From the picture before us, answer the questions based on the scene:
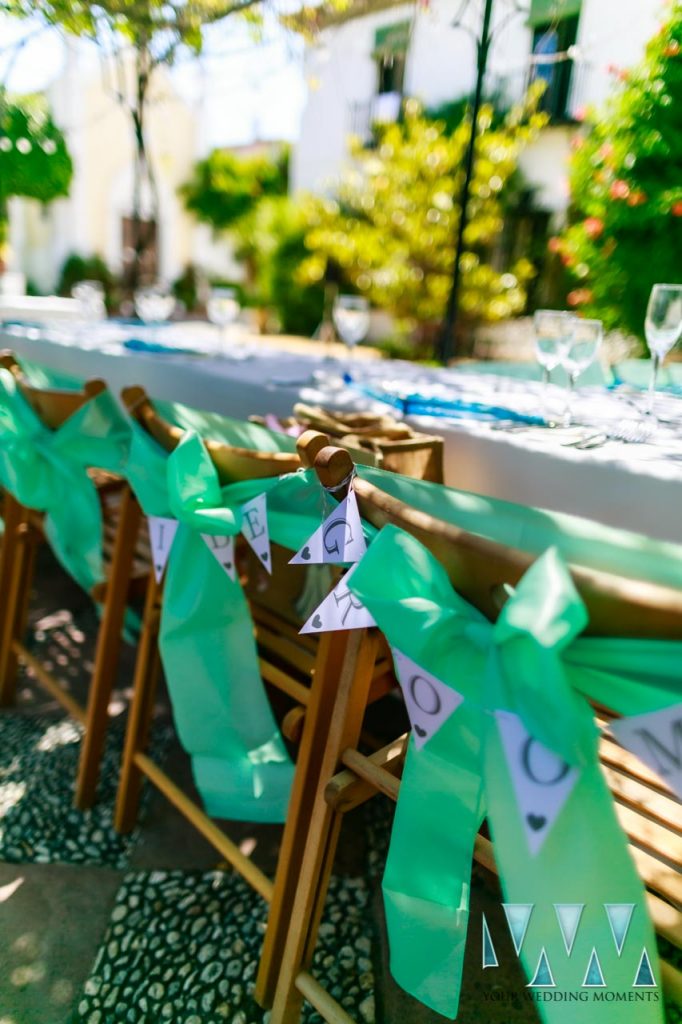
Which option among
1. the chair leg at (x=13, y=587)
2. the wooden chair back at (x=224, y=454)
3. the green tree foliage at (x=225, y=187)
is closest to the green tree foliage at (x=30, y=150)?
the chair leg at (x=13, y=587)

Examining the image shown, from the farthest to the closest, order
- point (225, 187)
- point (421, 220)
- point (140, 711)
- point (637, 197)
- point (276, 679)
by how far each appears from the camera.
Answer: point (225, 187) → point (421, 220) → point (637, 197) → point (140, 711) → point (276, 679)

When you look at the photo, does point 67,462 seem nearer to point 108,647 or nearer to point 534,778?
point 108,647

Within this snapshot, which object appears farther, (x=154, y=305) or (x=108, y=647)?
(x=154, y=305)

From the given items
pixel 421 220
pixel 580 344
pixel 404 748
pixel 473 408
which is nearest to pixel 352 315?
pixel 473 408

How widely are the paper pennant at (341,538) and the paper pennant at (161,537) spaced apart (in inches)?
14.9

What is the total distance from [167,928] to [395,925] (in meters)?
0.61

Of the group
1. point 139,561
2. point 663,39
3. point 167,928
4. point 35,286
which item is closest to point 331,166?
point 35,286

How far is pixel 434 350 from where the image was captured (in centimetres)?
873

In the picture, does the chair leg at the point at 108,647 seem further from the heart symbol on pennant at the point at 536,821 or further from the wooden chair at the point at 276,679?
the heart symbol on pennant at the point at 536,821

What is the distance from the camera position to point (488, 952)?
1.19 m

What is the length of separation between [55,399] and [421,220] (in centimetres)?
702

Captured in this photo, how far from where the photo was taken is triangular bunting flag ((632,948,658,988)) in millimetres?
702

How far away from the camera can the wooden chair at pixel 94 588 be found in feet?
4.52

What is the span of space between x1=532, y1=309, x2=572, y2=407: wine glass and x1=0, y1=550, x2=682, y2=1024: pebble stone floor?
1020 mm
